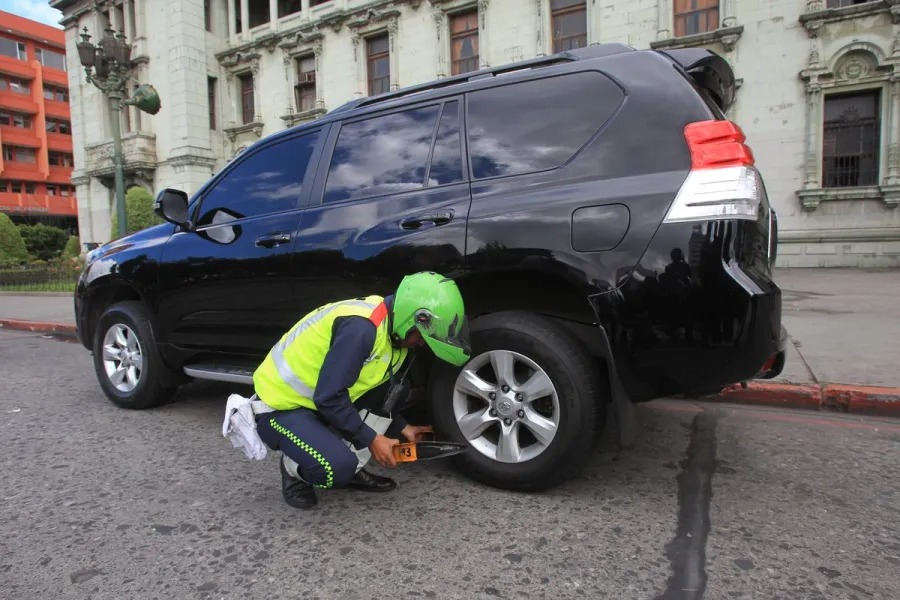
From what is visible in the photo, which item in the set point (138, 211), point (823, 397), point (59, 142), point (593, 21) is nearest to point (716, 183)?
point (823, 397)

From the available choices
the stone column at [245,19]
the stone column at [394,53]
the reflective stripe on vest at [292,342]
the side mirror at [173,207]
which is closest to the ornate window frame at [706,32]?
the stone column at [394,53]

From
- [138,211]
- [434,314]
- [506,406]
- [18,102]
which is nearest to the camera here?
[434,314]

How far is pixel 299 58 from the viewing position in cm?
2447

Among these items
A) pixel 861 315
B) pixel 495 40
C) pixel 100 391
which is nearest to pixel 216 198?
pixel 100 391

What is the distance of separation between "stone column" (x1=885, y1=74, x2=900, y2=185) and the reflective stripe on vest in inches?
632

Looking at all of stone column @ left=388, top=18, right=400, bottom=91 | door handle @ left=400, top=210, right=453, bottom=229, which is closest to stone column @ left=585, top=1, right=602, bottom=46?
stone column @ left=388, top=18, right=400, bottom=91

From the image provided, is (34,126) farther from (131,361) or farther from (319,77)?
(131,361)

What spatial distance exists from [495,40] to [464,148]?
18097mm

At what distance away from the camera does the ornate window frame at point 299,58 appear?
76.7 ft

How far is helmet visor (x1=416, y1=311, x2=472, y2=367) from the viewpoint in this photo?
2277 mm

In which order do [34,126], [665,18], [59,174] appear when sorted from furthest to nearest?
1. [59,174]
2. [34,126]
3. [665,18]

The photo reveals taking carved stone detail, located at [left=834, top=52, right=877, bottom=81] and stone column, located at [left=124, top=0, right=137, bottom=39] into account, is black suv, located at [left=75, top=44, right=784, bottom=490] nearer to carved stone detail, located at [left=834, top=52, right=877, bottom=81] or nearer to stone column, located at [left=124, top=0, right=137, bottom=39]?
carved stone detail, located at [left=834, top=52, right=877, bottom=81]

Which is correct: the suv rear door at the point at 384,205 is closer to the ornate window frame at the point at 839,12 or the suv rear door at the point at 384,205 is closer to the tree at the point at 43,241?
the ornate window frame at the point at 839,12

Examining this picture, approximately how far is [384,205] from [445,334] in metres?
1.01
